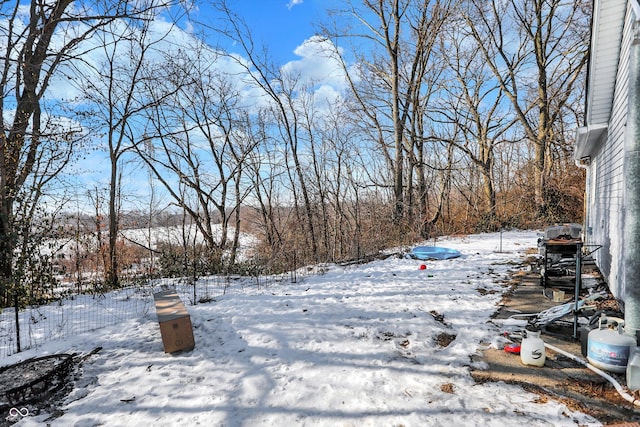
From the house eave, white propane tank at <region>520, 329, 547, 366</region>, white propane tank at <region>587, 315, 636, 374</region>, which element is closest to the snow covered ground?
white propane tank at <region>520, 329, 547, 366</region>

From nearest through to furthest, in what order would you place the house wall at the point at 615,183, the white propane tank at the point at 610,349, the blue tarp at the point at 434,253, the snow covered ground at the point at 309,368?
the snow covered ground at the point at 309,368, the white propane tank at the point at 610,349, the house wall at the point at 615,183, the blue tarp at the point at 434,253

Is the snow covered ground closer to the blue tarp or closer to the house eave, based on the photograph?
the blue tarp

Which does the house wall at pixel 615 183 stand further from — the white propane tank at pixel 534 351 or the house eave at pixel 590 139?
the white propane tank at pixel 534 351

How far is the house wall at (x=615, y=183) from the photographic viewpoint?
12.3 feet

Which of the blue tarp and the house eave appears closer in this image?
the house eave

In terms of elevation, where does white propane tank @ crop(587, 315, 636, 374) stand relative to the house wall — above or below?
below

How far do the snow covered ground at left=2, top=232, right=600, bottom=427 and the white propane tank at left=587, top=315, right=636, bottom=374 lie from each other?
0.75 metres

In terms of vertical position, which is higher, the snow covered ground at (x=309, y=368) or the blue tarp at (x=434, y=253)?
the blue tarp at (x=434, y=253)

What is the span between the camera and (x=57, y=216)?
6148mm

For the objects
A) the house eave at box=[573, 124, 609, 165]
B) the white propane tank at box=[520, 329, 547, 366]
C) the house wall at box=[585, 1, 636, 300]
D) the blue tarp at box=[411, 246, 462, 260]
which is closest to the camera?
the white propane tank at box=[520, 329, 547, 366]

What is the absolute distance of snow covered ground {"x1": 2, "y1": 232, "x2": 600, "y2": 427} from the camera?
2.33 m

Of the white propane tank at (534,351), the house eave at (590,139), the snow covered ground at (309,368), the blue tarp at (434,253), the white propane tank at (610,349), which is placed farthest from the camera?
the blue tarp at (434,253)

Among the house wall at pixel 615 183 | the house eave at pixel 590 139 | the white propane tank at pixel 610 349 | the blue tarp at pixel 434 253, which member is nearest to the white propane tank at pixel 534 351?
the white propane tank at pixel 610 349

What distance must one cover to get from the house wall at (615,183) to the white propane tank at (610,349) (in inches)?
46.6
